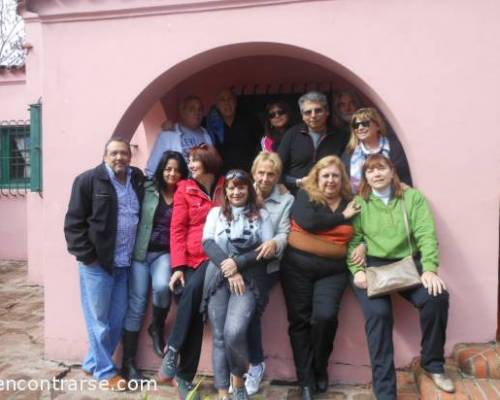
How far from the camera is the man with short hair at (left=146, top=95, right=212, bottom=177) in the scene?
4.10m

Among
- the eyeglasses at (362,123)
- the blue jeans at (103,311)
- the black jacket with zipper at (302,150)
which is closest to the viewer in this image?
the eyeglasses at (362,123)

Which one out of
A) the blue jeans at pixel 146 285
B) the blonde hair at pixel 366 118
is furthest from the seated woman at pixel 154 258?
the blonde hair at pixel 366 118

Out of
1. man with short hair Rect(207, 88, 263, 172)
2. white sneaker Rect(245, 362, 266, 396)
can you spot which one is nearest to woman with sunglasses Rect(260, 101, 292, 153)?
man with short hair Rect(207, 88, 263, 172)

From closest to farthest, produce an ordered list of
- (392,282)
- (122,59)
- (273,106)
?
(392,282)
(122,59)
(273,106)

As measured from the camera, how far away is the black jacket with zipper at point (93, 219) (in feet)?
10.8

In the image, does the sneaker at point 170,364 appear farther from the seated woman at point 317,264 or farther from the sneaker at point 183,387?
the seated woman at point 317,264

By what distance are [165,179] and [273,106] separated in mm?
1215

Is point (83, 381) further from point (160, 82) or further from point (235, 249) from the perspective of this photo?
point (160, 82)

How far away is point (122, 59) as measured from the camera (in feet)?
12.3

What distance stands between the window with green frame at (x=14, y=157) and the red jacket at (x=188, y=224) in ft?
17.8

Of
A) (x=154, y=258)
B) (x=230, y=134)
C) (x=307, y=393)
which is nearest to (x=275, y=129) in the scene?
(x=230, y=134)

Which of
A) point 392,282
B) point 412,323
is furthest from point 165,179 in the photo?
point 412,323

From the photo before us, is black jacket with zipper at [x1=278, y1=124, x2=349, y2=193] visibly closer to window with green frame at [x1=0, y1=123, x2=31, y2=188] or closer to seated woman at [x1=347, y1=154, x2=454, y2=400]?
seated woman at [x1=347, y1=154, x2=454, y2=400]

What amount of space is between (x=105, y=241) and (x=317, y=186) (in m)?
1.53
